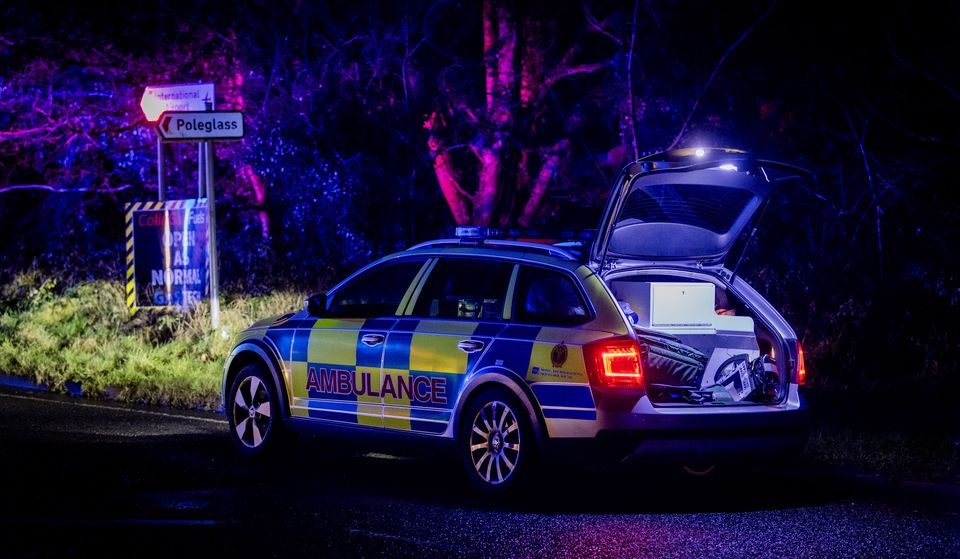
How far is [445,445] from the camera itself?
8352mm

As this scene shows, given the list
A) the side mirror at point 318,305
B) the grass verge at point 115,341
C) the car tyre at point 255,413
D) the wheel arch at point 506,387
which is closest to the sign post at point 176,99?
the grass verge at point 115,341

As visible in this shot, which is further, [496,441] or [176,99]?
[176,99]

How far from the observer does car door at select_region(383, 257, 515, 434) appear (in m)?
8.25

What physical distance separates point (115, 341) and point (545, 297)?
9.43 m

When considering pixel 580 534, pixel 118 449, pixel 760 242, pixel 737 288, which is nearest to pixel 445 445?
pixel 580 534

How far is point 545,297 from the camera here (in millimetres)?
8344

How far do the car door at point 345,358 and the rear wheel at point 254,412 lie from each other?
0.26m

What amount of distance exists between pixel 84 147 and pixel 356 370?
550 inches

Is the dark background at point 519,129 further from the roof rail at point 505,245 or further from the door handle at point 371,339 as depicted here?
the door handle at point 371,339

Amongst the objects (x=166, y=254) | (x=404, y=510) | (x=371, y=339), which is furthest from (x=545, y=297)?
(x=166, y=254)

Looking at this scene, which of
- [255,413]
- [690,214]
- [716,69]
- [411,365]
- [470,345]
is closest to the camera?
[470,345]

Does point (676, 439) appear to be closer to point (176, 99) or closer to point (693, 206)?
point (693, 206)

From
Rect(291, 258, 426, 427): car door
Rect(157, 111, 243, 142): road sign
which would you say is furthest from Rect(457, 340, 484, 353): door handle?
Rect(157, 111, 243, 142): road sign

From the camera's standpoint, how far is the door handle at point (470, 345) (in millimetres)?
8148
